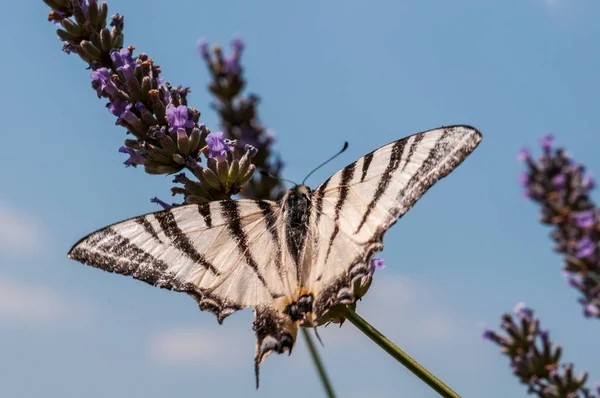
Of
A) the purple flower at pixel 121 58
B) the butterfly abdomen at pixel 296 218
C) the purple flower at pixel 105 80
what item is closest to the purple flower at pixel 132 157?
the purple flower at pixel 105 80

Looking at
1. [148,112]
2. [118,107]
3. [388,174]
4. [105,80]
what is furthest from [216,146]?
[388,174]

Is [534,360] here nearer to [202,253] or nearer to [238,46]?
[202,253]

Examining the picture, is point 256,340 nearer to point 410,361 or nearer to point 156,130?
point 410,361

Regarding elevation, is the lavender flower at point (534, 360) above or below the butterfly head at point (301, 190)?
below

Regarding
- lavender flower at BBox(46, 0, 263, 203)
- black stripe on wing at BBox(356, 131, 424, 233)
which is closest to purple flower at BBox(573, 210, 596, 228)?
black stripe on wing at BBox(356, 131, 424, 233)

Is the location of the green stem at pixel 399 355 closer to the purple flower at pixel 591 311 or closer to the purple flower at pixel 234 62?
the purple flower at pixel 591 311

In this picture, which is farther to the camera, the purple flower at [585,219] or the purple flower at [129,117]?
the purple flower at [129,117]

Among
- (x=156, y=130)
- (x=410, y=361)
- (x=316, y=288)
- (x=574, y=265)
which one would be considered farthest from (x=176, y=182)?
(x=574, y=265)

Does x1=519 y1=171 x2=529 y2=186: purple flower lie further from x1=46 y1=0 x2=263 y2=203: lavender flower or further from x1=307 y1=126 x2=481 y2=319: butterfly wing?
x1=46 y1=0 x2=263 y2=203: lavender flower
